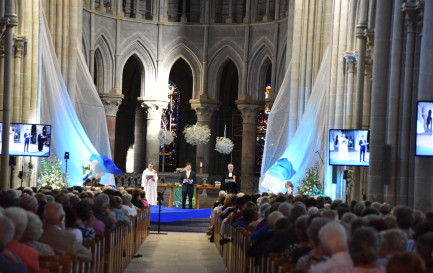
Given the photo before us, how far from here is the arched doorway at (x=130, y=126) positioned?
3778 centimetres

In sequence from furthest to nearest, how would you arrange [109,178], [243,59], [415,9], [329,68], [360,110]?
[243,59]
[109,178]
[329,68]
[360,110]
[415,9]

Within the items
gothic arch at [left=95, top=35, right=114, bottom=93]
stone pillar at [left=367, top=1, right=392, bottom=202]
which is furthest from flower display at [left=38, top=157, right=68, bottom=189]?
gothic arch at [left=95, top=35, right=114, bottom=93]

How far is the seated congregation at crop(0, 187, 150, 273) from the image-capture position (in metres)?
6.12

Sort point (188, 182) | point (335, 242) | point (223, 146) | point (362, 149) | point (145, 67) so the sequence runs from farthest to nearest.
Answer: point (145, 67), point (223, 146), point (188, 182), point (362, 149), point (335, 242)

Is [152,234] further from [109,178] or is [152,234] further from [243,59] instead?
[243,59]

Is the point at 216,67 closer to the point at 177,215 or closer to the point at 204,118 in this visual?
the point at 204,118

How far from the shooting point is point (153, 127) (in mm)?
35719

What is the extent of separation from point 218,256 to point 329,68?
28.5 ft

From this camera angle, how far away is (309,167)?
22.8 meters

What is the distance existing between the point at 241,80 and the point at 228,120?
10.6ft

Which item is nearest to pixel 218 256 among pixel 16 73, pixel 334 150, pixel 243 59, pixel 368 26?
Answer: pixel 334 150

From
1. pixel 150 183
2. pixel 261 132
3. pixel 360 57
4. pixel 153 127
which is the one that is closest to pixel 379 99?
pixel 360 57

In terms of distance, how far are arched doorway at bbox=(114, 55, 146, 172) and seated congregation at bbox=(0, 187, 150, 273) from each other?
2318 cm

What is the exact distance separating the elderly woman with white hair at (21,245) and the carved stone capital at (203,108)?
29273 mm
